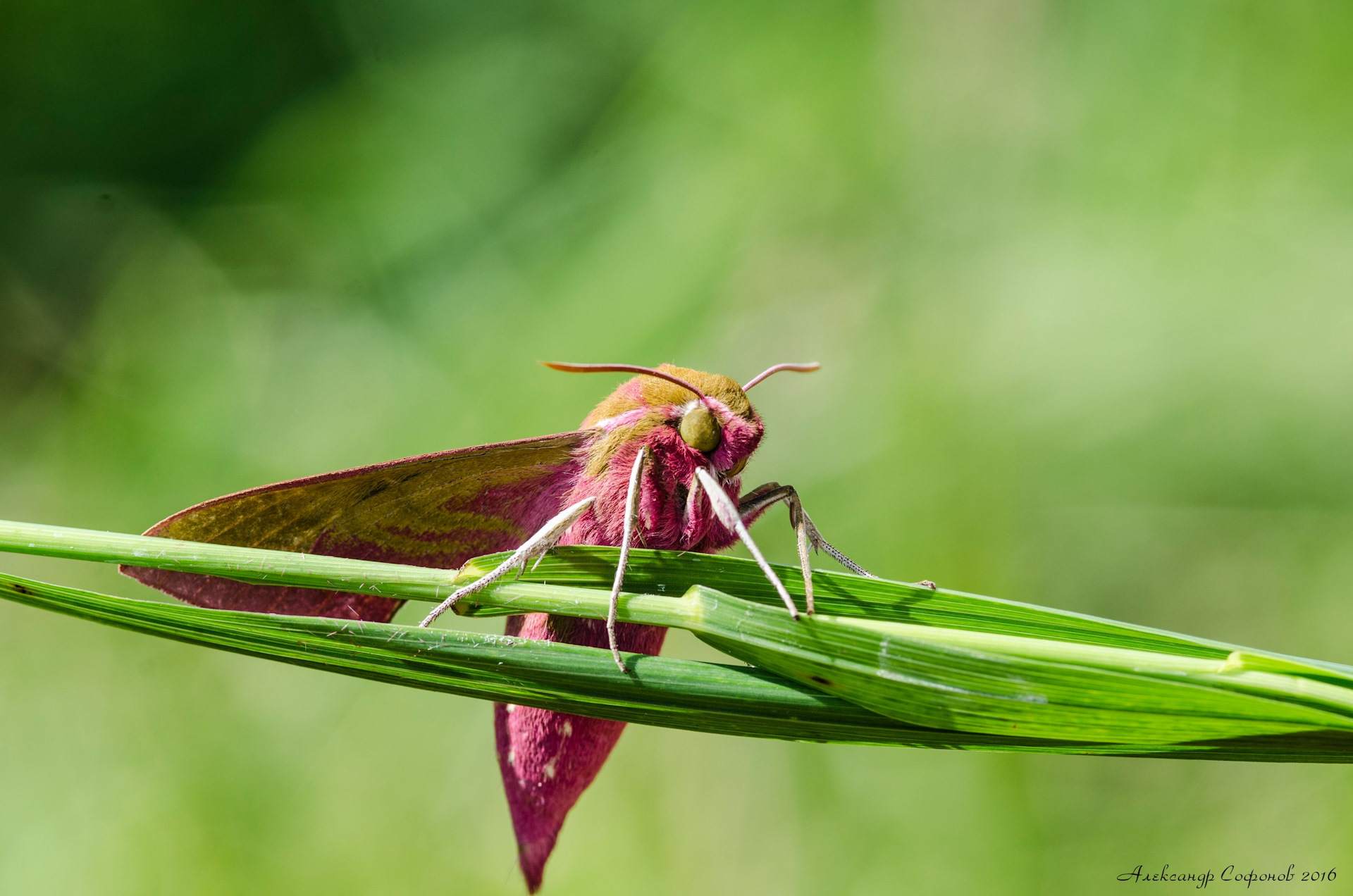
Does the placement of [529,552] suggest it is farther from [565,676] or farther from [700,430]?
[700,430]

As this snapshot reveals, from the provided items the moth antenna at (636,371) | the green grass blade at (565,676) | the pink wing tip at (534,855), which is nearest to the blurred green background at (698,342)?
the pink wing tip at (534,855)

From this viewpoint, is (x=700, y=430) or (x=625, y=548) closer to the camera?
(x=625, y=548)

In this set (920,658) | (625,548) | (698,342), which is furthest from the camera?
(698,342)

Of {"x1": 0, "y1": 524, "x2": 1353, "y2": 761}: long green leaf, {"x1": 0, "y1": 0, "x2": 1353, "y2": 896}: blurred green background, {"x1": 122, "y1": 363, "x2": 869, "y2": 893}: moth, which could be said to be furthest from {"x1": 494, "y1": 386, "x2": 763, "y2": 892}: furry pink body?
{"x1": 0, "y1": 0, "x2": 1353, "y2": 896}: blurred green background

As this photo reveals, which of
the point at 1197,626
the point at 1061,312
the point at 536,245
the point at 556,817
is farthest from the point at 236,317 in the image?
the point at 1197,626

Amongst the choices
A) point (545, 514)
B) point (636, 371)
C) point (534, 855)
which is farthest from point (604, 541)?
point (534, 855)

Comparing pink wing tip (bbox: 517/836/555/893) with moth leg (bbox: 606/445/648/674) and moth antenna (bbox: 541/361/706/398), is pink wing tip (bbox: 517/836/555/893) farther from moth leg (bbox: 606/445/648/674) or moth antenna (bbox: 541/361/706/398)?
moth antenna (bbox: 541/361/706/398)

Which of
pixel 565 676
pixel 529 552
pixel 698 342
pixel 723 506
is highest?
pixel 698 342
